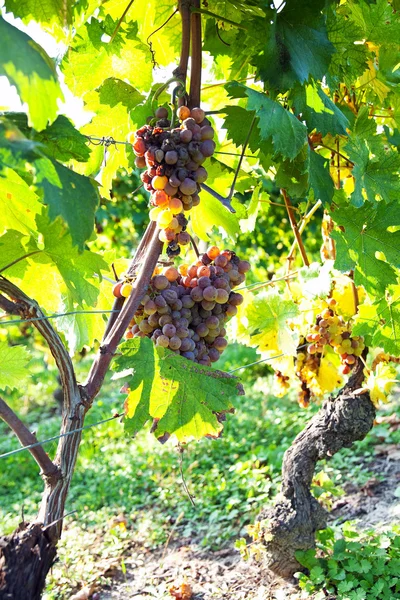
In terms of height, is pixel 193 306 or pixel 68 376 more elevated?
pixel 193 306

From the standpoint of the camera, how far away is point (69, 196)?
107 cm

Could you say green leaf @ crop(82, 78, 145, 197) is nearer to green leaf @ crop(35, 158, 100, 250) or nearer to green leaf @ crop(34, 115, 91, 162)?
green leaf @ crop(34, 115, 91, 162)

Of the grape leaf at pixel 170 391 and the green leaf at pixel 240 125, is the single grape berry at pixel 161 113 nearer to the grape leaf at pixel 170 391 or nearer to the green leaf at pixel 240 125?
the green leaf at pixel 240 125

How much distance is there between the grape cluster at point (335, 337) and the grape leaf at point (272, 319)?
3.2 inches

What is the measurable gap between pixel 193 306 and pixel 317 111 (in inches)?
22.0

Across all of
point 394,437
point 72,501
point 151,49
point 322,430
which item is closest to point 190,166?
point 151,49

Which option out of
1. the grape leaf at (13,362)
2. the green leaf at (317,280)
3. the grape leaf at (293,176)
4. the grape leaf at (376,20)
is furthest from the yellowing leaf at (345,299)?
the grape leaf at (13,362)

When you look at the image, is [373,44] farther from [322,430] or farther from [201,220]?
[322,430]

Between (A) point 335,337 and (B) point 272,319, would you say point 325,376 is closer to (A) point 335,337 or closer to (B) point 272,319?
(A) point 335,337

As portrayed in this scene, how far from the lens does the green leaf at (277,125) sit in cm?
133

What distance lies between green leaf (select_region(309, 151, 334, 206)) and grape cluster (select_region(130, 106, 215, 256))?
0.96 feet

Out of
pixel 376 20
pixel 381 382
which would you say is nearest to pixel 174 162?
pixel 376 20

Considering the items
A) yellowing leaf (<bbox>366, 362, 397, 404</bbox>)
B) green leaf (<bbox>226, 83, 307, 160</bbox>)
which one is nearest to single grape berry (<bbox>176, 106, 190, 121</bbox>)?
green leaf (<bbox>226, 83, 307, 160</bbox>)

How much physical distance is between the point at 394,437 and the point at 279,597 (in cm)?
163
